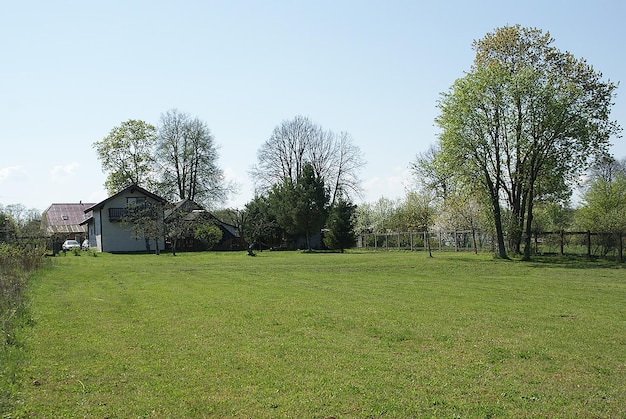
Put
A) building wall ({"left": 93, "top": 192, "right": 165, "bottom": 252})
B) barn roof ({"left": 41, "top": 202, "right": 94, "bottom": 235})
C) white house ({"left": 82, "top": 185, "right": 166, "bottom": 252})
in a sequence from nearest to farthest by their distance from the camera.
A: white house ({"left": 82, "top": 185, "right": 166, "bottom": 252}) → building wall ({"left": 93, "top": 192, "right": 165, "bottom": 252}) → barn roof ({"left": 41, "top": 202, "right": 94, "bottom": 235})

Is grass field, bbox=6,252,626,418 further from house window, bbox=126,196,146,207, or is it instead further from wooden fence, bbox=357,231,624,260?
house window, bbox=126,196,146,207

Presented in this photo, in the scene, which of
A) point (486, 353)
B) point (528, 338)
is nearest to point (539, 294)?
point (528, 338)

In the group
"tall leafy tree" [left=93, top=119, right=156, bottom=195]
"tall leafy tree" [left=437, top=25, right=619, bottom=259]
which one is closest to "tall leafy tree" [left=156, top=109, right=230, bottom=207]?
"tall leafy tree" [left=93, top=119, right=156, bottom=195]

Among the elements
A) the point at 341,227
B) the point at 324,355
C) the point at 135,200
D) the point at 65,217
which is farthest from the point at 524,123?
the point at 65,217

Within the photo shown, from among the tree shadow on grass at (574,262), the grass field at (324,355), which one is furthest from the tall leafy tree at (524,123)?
the grass field at (324,355)

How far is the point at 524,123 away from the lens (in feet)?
124

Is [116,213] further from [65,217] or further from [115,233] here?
[65,217]

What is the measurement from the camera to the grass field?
6.93m

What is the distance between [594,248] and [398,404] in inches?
1389

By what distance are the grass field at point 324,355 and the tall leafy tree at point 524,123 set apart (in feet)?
66.5

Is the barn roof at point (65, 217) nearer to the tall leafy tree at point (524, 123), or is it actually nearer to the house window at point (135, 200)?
the house window at point (135, 200)

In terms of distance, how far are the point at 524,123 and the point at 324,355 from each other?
32.3m

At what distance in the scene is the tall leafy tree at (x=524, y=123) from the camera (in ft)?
120

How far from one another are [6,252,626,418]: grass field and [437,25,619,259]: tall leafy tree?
20263mm
